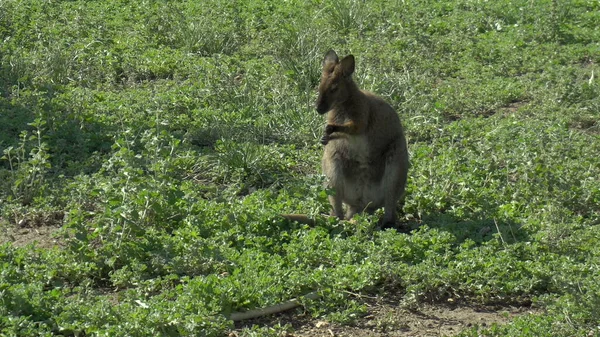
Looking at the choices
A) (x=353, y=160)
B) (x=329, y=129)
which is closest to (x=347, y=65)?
(x=329, y=129)

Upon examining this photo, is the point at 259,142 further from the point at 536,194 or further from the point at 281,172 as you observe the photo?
the point at 536,194

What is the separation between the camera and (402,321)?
7184mm

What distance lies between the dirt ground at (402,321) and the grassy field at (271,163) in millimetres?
95

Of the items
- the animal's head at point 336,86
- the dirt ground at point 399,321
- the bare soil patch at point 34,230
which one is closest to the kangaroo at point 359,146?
the animal's head at point 336,86

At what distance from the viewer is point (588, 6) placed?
14969 mm

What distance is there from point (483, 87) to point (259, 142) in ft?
10.1

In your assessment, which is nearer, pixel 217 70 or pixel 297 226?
pixel 297 226

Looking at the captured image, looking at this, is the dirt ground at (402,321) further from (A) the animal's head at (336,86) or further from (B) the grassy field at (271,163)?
(A) the animal's head at (336,86)

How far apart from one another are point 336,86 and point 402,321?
263 cm

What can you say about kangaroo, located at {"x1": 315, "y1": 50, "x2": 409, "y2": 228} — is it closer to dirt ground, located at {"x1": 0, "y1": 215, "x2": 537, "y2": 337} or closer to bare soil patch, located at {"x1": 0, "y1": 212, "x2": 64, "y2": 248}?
dirt ground, located at {"x1": 0, "y1": 215, "x2": 537, "y2": 337}

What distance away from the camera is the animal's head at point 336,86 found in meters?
9.09

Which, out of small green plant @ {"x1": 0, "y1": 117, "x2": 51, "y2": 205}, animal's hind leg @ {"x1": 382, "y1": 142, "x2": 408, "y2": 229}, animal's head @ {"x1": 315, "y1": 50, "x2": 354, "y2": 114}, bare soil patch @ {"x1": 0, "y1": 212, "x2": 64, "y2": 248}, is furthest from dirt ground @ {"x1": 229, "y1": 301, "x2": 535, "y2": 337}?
small green plant @ {"x1": 0, "y1": 117, "x2": 51, "y2": 205}

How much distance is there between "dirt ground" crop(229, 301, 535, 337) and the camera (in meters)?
6.98

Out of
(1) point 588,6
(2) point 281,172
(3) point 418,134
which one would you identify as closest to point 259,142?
(2) point 281,172
